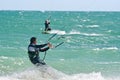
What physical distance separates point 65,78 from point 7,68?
9916mm

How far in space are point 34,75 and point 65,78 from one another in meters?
1.36

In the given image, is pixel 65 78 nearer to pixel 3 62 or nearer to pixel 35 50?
pixel 35 50

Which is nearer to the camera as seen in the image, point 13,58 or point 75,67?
point 75,67

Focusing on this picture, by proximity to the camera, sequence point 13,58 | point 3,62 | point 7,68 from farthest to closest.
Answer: point 13,58
point 3,62
point 7,68

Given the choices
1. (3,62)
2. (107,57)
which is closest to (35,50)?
(3,62)

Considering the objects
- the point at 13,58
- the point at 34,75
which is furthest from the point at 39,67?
the point at 13,58

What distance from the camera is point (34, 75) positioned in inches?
798

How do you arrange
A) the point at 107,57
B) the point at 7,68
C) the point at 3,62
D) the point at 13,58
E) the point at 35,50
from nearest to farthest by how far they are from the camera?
the point at 35,50 < the point at 7,68 < the point at 3,62 < the point at 13,58 < the point at 107,57

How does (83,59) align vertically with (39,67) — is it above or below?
below

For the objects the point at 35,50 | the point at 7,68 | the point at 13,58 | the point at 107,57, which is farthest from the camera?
the point at 107,57

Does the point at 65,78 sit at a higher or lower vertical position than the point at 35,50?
lower

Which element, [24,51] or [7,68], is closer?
[7,68]

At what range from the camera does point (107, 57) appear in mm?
37406

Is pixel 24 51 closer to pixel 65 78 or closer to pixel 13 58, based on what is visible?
pixel 13 58
